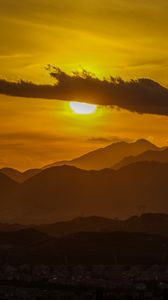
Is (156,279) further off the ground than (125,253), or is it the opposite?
(125,253)

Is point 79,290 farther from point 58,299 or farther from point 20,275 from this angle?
point 20,275

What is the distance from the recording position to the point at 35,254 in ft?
472

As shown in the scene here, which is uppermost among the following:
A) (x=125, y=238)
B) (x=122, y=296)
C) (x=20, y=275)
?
(x=125, y=238)

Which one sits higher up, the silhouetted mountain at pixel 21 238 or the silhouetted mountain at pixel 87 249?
the silhouetted mountain at pixel 21 238

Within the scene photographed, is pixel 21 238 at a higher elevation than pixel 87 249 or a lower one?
higher

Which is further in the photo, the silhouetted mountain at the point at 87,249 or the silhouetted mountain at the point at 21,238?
the silhouetted mountain at the point at 21,238

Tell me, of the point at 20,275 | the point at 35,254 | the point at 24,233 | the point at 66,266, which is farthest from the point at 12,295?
the point at 24,233

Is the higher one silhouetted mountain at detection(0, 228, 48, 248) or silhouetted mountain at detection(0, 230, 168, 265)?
silhouetted mountain at detection(0, 228, 48, 248)

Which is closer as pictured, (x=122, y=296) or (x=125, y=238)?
(x=122, y=296)

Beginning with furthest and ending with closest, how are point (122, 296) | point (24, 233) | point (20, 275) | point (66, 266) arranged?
point (24, 233)
point (66, 266)
point (20, 275)
point (122, 296)

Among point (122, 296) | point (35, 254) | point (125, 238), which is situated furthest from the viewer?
point (125, 238)

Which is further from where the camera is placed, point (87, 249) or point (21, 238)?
point (21, 238)

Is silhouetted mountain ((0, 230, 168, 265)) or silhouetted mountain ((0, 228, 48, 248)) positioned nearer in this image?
silhouetted mountain ((0, 230, 168, 265))

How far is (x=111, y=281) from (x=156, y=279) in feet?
20.1
